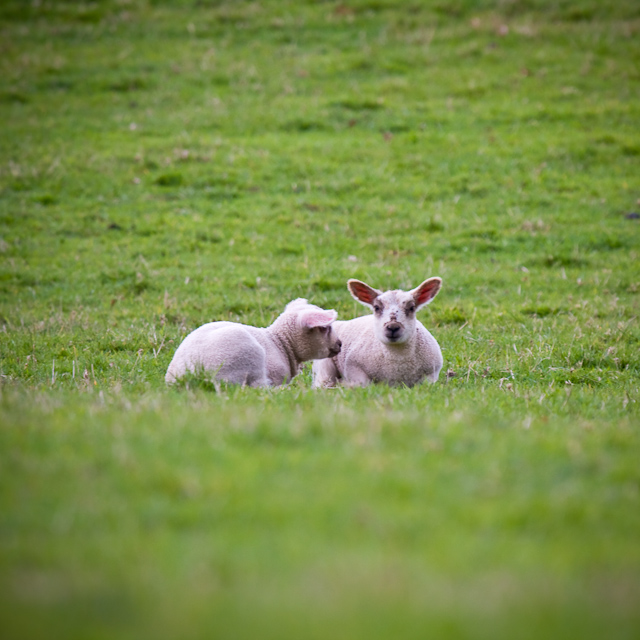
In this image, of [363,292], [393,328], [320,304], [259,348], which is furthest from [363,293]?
[320,304]

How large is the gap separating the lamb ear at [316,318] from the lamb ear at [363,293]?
45 centimetres

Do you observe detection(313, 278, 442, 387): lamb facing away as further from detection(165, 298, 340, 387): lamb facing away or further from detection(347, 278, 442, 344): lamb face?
detection(165, 298, 340, 387): lamb facing away

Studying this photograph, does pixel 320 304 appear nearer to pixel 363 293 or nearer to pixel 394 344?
pixel 363 293

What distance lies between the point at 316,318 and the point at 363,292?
82 cm

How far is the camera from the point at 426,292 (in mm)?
9812

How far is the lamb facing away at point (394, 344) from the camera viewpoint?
9.38 metres

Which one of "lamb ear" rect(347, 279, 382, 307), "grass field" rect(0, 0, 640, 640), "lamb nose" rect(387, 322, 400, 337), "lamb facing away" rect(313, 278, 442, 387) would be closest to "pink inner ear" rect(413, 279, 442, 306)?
"lamb facing away" rect(313, 278, 442, 387)

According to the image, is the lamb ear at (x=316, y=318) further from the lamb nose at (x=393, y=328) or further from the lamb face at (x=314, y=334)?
the lamb nose at (x=393, y=328)

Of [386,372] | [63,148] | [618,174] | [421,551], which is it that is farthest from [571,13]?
[421,551]

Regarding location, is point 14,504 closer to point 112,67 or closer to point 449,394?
point 449,394

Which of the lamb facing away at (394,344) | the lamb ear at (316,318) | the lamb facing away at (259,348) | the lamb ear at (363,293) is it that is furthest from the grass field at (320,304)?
the lamb ear at (363,293)

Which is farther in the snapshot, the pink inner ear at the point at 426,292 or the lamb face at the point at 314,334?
the pink inner ear at the point at 426,292

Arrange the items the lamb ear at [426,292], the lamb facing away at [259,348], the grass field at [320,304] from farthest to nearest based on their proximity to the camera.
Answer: the lamb ear at [426,292] < the lamb facing away at [259,348] < the grass field at [320,304]

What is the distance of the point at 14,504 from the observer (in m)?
3.88
